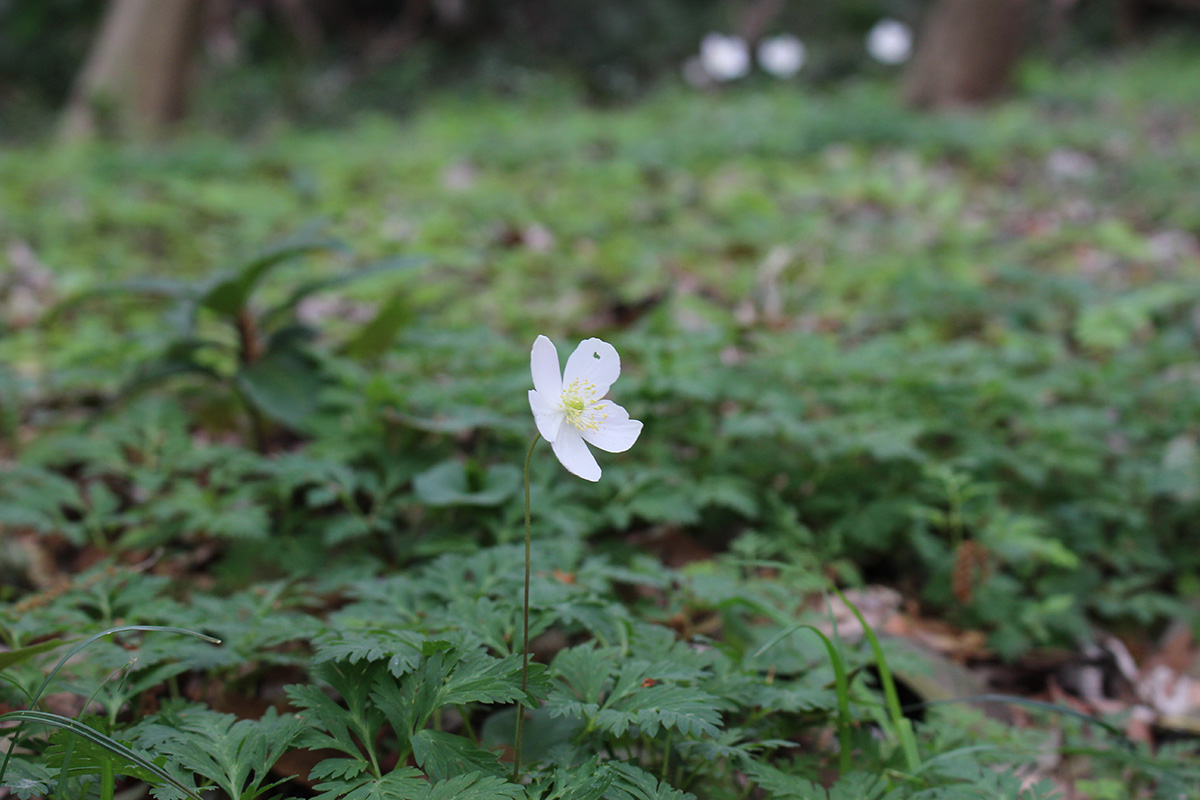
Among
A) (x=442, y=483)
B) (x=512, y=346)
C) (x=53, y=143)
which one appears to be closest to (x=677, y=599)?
(x=442, y=483)

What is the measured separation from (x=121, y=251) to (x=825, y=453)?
346cm

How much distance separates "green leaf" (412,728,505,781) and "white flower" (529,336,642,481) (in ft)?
1.18

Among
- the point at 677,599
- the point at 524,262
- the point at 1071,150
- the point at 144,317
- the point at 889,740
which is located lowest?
the point at 889,740

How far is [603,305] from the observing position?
10.0 ft

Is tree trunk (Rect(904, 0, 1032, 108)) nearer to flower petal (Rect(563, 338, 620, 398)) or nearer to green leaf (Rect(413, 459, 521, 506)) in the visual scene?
green leaf (Rect(413, 459, 521, 506))

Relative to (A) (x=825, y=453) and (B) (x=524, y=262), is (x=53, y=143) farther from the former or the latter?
(A) (x=825, y=453)

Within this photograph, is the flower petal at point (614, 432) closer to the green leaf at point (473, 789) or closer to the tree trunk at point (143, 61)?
the green leaf at point (473, 789)

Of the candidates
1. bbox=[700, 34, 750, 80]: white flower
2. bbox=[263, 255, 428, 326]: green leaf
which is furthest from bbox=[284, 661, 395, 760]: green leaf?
bbox=[700, 34, 750, 80]: white flower

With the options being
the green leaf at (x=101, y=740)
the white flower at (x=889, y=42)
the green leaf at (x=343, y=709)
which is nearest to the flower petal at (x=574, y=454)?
the green leaf at (x=343, y=709)

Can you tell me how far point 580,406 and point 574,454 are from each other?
0.06 m

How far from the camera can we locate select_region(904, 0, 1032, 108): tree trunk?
19.8 ft

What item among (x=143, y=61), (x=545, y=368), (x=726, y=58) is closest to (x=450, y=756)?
(x=545, y=368)

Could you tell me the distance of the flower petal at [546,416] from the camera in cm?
86

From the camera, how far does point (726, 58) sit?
8758 mm
